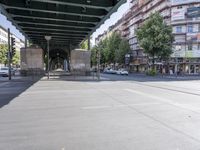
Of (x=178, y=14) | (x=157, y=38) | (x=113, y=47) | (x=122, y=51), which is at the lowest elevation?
(x=122, y=51)

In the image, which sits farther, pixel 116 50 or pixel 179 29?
pixel 116 50

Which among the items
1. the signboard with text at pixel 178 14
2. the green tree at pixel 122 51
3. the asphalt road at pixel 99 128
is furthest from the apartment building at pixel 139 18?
the asphalt road at pixel 99 128

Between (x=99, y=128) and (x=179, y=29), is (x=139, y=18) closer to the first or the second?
(x=179, y=29)

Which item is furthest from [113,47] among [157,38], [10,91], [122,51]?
[10,91]

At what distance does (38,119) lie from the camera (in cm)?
878

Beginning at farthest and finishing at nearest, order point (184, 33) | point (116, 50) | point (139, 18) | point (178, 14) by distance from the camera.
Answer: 1. point (139, 18)
2. point (116, 50)
3. point (178, 14)
4. point (184, 33)

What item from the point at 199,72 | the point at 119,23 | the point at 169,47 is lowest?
the point at 199,72

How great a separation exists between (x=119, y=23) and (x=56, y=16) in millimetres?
103474

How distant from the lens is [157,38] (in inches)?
2208

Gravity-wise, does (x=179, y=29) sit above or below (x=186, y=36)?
above

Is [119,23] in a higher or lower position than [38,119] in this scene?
higher

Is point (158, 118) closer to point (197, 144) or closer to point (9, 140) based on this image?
point (197, 144)

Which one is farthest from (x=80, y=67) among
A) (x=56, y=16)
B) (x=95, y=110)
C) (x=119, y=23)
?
(x=119, y=23)

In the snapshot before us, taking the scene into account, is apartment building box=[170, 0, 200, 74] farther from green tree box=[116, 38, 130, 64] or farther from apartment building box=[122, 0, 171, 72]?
green tree box=[116, 38, 130, 64]
